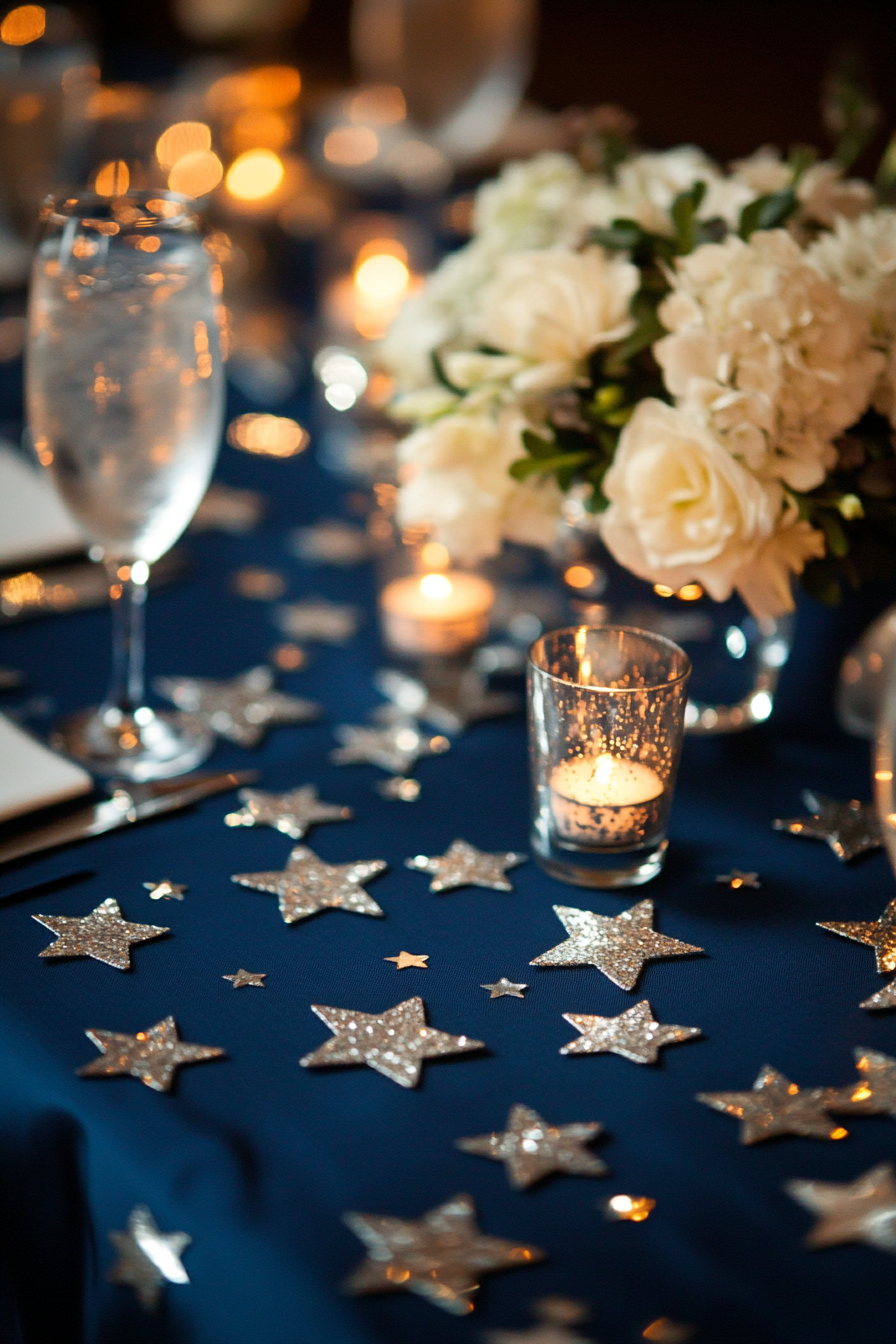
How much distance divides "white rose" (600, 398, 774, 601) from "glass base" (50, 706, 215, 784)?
339 millimetres

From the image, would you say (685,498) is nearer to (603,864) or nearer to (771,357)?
(771,357)

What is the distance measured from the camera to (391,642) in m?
1.00

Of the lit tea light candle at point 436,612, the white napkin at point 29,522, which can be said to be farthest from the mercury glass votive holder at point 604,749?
the white napkin at point 29,522

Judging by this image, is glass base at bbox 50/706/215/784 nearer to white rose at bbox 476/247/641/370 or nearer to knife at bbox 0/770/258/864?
knife at bbox 0/770/258/864

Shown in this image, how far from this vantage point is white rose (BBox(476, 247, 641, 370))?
0.77 meters

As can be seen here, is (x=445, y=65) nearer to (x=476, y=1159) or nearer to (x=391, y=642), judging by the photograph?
(x=391, y=642)

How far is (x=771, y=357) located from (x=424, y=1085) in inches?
17.1

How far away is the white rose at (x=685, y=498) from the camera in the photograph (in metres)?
0.70

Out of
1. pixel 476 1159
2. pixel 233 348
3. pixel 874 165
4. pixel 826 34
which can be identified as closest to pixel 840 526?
pixel 476 1159

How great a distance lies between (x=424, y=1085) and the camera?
1.90ft

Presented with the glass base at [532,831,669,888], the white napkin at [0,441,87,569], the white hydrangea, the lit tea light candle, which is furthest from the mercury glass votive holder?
the white napkin at [0,441,87,569]

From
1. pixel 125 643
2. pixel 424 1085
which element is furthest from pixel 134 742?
pixel 424 1085

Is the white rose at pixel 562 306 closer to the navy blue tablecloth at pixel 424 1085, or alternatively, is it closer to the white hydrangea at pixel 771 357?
the white hydrangea at pixel 771 357

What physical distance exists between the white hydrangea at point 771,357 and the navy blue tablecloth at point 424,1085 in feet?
0.80
